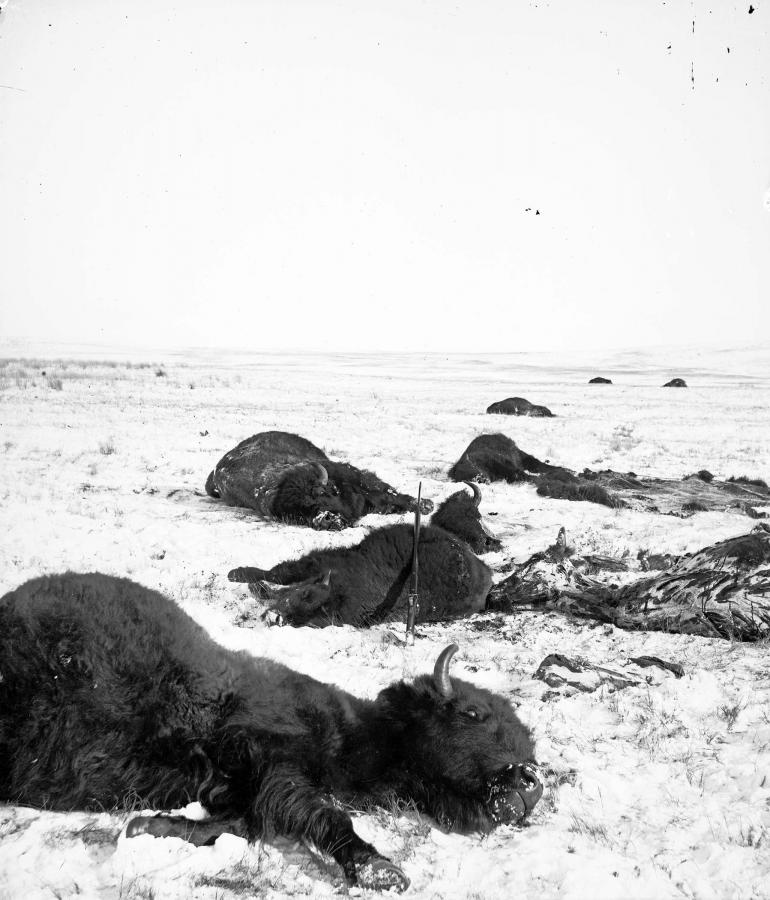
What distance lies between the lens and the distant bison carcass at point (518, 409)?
924 inches

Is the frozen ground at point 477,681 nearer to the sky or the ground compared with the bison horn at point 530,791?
nearer to the ground

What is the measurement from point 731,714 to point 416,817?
2359mm

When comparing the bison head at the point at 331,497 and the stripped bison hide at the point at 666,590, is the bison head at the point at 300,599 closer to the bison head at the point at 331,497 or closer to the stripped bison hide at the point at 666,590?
the stripped bison hide at the point at 666,590

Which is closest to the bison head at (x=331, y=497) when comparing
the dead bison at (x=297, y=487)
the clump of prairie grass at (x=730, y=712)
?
the dead bison at (x=297, y=487)

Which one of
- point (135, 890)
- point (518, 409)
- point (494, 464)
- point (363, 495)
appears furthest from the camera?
point (518, 409)

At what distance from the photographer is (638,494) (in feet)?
37.6

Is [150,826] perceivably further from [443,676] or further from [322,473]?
[322,473]

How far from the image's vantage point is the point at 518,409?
78.3ft

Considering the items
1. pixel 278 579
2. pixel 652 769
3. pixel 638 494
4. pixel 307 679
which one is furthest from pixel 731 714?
pixel 638 494

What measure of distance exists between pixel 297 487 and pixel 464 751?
6572mm

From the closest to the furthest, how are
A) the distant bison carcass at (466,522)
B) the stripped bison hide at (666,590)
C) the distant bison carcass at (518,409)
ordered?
the stripped bison hide at (666,590)
the distant bison carcass at (466,522)
the distant bison carcass at (518,409)

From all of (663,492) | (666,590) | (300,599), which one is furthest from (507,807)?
(663,492)

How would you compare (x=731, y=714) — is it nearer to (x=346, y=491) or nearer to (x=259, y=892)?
(x=259, y=892)

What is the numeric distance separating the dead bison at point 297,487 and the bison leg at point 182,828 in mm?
6138
